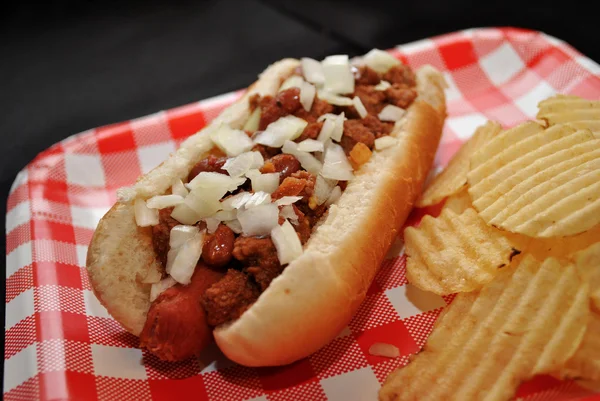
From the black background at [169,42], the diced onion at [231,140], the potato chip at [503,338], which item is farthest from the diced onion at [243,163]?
the black background at [169,42]

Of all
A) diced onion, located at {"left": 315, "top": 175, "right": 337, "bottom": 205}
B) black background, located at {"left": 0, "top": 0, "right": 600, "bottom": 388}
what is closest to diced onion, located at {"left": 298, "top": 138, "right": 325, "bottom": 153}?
diced onion, located at {"left": 315, "top": 175, "right": 337, "bottom": 205}

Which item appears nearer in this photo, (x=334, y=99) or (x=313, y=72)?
(x=334, y=99)

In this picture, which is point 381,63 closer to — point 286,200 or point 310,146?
point 310,146

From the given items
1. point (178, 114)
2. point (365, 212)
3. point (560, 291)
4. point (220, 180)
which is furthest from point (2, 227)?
point (560, 291)

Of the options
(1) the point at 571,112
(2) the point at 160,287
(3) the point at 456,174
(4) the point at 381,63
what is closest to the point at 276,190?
→ (2) the point at 160,287

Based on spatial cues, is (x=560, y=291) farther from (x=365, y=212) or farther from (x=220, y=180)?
(x=220, y=180)

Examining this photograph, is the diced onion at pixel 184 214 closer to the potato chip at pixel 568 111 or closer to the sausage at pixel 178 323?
the sausage at pixel 178 323

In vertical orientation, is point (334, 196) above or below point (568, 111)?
below
